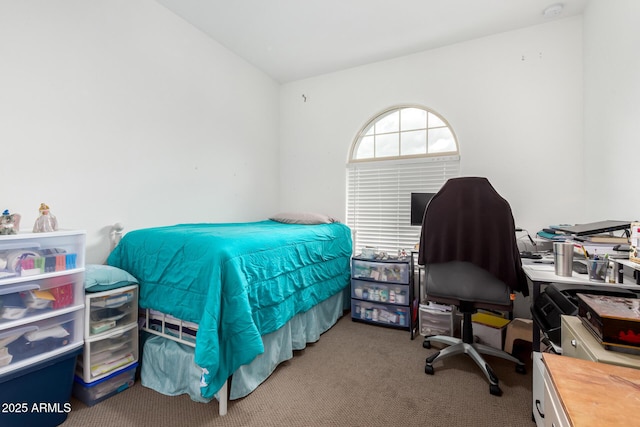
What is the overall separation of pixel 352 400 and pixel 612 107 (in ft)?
8.75

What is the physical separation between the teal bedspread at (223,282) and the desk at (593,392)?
1.31 metres

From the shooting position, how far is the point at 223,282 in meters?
1.58

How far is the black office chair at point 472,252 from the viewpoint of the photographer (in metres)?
1.70

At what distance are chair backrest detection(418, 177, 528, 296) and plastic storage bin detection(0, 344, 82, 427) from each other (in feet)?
7.04

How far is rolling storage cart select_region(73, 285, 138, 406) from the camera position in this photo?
164cm

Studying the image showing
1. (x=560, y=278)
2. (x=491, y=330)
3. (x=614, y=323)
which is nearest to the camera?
(x=614, y=323)

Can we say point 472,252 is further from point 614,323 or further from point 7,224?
point 7,224

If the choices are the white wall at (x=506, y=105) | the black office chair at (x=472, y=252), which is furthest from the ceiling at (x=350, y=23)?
the black office chair at (x=472, y=252)

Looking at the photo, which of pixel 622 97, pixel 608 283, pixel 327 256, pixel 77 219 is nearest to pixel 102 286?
pixel 77 219

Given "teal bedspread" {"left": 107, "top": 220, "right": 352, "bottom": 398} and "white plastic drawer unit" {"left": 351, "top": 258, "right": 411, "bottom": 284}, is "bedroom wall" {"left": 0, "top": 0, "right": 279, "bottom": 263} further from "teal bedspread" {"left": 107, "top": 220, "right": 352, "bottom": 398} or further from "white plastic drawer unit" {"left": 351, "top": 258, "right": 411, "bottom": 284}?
"white plastic drawer unit" {"left": 351, "top": 258, "right": 411, "bottom": 284}

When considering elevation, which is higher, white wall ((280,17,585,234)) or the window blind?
white wall ((280,17,585,234))

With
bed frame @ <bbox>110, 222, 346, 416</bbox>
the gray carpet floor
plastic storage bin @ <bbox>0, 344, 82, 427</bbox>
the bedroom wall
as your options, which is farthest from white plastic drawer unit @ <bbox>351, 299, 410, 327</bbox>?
plastic storage bin @ <bbox>0, 344, 82, 427</bbox>

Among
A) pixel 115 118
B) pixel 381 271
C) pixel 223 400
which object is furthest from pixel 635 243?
pixel 115 118

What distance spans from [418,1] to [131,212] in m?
2.93
